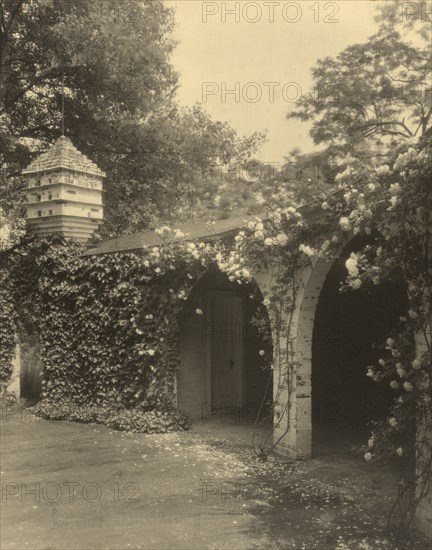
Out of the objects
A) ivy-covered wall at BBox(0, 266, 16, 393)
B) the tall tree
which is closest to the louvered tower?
ivy-covered wall at BBox(0, 266, 16, 393)

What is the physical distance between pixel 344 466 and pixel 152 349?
3.63 metres

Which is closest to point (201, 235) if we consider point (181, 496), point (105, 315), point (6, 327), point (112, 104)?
point (105, 315)

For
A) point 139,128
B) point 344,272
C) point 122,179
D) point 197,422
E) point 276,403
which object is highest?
point 139,128

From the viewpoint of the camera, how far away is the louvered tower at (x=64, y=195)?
37.3ft

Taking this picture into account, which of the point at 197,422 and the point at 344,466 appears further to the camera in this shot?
the point at 197,422

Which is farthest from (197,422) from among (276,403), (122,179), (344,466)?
(122,179)

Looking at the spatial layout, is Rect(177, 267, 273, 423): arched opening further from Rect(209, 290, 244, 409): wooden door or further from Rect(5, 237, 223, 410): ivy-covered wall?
Rect(5, 237, 223, 410): ivy-covered wall

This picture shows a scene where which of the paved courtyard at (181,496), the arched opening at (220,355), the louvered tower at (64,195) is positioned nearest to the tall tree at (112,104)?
the louvered tower at (64,195)

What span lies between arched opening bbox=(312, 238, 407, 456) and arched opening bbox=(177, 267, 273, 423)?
4.33ft

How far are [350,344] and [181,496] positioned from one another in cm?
676

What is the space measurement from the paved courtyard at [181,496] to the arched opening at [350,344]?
3.67m

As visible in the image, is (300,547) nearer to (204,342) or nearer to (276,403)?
(276,403)

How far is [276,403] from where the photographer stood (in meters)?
7.54

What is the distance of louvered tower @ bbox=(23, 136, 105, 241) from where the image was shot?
37.3 feet
